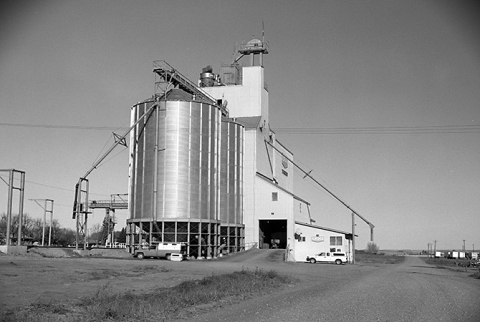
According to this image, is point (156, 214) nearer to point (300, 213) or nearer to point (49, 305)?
point (300, 213)

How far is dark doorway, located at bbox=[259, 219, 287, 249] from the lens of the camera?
93688 millimetres

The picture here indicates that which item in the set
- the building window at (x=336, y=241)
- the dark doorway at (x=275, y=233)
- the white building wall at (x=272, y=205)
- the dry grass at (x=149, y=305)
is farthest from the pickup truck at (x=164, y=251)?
the dry grass at (x=149, y=305)

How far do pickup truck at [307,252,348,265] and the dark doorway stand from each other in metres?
15.7

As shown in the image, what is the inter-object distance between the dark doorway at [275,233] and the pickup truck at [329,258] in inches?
616

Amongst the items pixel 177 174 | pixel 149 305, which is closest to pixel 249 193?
pixel 177 174

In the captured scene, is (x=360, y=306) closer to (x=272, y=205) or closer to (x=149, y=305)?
(x=149, y=305)

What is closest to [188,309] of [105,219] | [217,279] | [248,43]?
[217,279]

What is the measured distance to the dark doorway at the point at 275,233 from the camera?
93.7 m

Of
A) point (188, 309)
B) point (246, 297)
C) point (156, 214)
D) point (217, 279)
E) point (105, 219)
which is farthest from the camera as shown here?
point (105, 219)

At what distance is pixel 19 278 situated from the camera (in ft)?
99.2

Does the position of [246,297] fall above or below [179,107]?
below

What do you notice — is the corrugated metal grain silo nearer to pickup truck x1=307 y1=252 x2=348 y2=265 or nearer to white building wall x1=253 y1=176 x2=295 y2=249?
white building wall x1=253 y1=176 x2=295 y2=249

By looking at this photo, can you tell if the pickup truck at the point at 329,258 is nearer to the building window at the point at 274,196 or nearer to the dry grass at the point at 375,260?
the building window at the point at 274,196

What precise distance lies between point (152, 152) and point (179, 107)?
7.72 m
